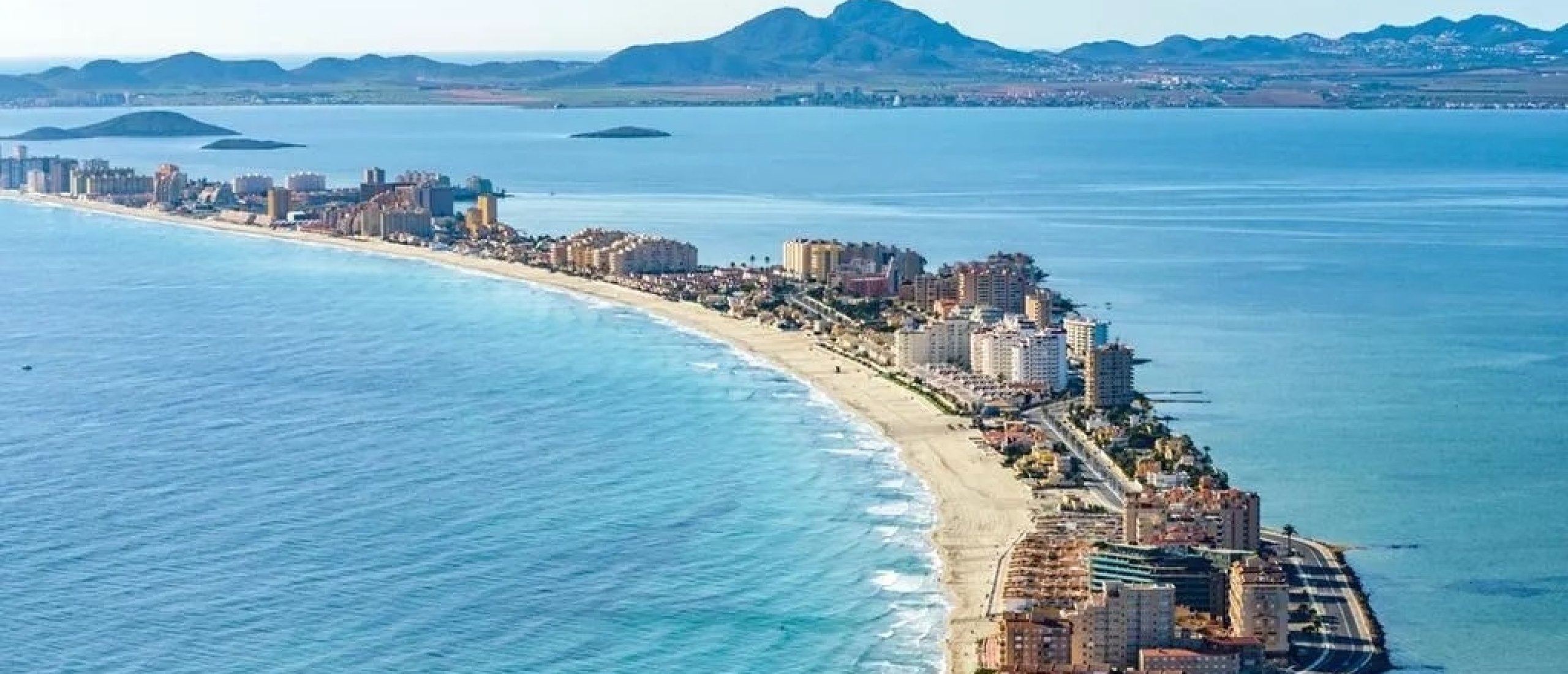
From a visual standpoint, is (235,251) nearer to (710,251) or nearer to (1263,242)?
(710,251)

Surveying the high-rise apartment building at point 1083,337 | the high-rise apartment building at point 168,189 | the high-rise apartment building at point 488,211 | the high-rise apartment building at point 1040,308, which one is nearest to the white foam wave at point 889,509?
the high-rise apartment building at point 1083,337

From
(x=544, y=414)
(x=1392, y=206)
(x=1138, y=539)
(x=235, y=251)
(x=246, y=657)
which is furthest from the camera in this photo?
(x=1392, y=206)

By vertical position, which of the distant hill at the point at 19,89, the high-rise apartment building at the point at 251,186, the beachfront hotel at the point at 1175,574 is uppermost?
the distant hill at the point at 19,89

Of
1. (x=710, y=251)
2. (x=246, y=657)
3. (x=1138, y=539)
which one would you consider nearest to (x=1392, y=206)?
(x=710, y=251)

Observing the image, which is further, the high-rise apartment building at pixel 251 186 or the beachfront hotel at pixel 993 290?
the high-rise apartment building at pixel 251 186

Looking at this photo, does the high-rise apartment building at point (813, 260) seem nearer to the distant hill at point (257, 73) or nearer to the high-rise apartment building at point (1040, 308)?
the high-rise apartment building at point (1040, 308)

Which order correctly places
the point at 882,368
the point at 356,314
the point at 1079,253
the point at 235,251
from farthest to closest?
the point at 235,251 < the point at 1079,253 < the point at 356,314 < the point at 882,368

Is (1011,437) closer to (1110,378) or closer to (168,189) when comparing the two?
(1110,378)
